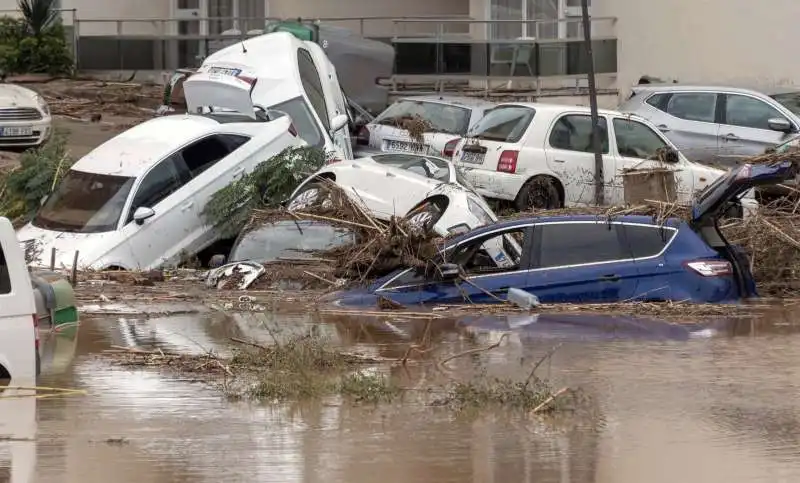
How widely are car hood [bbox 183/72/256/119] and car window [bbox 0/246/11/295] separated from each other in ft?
32.3

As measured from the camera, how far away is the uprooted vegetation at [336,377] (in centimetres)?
971

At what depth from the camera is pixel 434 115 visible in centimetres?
2066

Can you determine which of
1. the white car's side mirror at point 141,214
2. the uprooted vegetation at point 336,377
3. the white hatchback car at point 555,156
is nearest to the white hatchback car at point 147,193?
the white car's side mirror at point 141,214

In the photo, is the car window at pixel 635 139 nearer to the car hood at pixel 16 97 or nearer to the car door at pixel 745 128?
the car door at pixel 745 128

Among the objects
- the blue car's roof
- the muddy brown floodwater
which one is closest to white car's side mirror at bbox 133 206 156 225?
the muddy brown floodwater

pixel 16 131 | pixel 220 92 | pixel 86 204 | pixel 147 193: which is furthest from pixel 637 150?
pixel 16 131

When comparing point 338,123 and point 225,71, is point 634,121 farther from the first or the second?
point 225,71

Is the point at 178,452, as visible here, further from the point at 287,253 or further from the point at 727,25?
the point at 727,25

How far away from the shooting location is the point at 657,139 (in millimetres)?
18719

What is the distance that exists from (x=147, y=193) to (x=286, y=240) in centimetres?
201

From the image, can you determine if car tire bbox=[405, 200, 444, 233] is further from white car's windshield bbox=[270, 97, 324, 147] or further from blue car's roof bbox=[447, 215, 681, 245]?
Result: white car's windshield bbox=[270, 97, 324, 147]

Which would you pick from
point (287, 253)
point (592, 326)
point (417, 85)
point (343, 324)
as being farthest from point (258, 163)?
point (417, 85)

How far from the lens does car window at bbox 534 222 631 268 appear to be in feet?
44.0

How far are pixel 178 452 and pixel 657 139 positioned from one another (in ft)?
37.8
